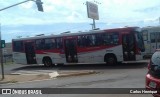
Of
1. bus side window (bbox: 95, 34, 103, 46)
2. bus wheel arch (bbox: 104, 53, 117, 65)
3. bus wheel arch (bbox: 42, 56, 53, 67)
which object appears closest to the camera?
bus wheel arch (bbox: 104, 53, 117, 65)

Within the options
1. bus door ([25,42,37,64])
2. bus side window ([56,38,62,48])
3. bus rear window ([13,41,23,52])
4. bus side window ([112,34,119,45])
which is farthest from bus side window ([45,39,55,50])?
bus side window ([112,34,119,45])

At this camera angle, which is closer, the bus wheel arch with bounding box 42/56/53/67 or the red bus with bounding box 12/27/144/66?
the red bus with bounding box 12/27/144/66

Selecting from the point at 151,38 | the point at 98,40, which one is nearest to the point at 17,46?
the point at 98,40

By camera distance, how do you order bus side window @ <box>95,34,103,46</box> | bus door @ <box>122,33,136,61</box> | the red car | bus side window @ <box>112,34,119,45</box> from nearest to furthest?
the red car
bus door @ <box>122,33,136,61</box>
bus side window @ <box>112,34,119,45</box>
bus side window @ <box>95,34,103,46</box>

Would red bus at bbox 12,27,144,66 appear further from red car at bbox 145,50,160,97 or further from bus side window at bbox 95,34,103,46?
red car at bbox 145,50,160,97

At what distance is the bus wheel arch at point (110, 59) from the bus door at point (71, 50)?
298cm

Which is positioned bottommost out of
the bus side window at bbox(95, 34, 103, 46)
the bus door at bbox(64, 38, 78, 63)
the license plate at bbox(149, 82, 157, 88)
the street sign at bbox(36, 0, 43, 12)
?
the license plate at bbox(149, 82, 157, 88)

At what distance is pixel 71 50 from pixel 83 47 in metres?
1.33

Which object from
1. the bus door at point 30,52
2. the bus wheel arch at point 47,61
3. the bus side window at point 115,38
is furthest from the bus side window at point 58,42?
the bus side window at point 115,38

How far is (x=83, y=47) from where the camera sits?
1304 inches

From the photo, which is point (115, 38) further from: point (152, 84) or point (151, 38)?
point (152, 84)

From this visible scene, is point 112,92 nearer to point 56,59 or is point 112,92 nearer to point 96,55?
point 96,55

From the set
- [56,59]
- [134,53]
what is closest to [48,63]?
[56,59]

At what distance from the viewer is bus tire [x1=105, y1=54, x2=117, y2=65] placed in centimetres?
3141
